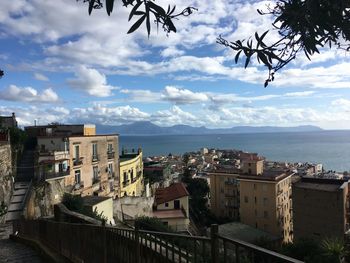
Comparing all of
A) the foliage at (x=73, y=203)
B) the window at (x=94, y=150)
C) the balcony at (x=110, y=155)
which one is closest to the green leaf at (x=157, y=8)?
the foliage at (x=73, y=203)

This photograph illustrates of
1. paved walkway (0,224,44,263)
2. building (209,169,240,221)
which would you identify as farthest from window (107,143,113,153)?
building (209,169,240,221)

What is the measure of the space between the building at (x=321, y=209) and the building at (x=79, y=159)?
16.6m

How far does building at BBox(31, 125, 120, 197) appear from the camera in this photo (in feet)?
86.9

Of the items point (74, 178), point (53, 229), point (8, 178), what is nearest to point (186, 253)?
point (53, 229)

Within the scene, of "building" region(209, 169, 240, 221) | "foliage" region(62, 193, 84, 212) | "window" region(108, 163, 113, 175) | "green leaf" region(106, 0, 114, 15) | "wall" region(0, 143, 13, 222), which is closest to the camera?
"green leaf" region(106, 0, 114, 15)

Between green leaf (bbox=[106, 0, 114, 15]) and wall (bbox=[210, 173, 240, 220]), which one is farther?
wall (bbox=[210, 173, 240, 220])

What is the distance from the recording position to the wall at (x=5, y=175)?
2009cm

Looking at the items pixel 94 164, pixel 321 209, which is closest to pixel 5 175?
pixel 94 164

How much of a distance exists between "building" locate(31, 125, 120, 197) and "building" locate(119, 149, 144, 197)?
151 centimetres

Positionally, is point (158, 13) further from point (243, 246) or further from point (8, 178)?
point (8, 178)

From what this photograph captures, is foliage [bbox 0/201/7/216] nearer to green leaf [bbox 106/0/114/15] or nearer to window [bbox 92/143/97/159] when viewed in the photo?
window [bbox 92/143/97/159]

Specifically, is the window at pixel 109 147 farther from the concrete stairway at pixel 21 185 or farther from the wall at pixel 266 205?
the wall at pixel 266 205

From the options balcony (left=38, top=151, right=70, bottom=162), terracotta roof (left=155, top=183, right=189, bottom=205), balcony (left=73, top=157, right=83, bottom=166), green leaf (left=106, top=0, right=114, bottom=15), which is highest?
green leaf (left=106, top=0, right=114, bottom=15)

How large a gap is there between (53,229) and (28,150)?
20972 millimetres
